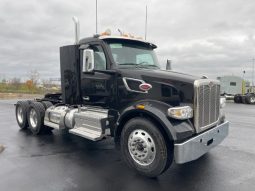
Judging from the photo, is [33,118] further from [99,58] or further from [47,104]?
[99,58]

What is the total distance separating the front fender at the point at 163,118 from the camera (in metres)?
3.88

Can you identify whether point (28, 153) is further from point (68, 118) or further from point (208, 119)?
point (208, 119)

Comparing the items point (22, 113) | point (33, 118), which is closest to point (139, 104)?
point (33, 118)

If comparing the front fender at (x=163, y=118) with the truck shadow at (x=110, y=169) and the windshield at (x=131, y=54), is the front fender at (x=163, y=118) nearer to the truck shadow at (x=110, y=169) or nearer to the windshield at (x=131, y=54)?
the truck shadow at (x=110, y=169)

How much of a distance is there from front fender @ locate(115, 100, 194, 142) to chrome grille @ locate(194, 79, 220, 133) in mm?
248

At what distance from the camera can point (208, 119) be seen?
450 cm

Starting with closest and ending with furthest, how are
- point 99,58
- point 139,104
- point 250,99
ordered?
1. point 139,104
2. point 99,58
3. point 250,99

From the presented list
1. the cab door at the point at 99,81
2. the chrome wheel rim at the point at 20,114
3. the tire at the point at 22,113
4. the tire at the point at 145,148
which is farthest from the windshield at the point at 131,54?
the chrome wheel rim at the point at 20,114

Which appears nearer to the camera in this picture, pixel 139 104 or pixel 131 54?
pixel 139 104

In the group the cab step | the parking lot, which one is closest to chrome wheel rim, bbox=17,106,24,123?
the parking lot

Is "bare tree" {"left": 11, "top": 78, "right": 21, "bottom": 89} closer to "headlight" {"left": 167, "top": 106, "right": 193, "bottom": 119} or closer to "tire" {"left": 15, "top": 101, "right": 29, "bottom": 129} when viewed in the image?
"tire" {"left": 15, "top": 101, "right": 29, "bottom": 129}

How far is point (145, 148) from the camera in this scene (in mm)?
4207

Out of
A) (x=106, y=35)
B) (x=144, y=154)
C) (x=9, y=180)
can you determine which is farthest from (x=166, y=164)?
(x=106, y=35)

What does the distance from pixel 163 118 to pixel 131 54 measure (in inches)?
78.1
